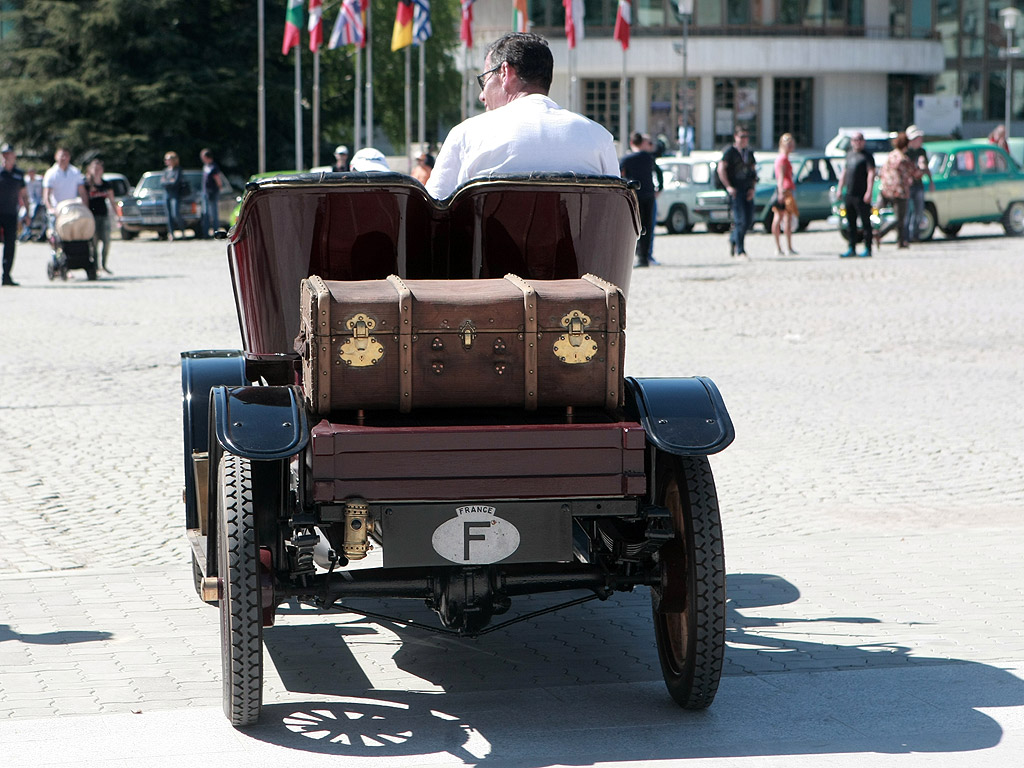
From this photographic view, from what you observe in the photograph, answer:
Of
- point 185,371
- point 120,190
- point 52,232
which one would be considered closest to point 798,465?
point 185,371

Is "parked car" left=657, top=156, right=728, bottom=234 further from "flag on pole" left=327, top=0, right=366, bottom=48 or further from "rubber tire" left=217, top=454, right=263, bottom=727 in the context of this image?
"rubber tire" left=217, top=454, right=263, bottom=727

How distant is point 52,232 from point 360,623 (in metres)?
18.1

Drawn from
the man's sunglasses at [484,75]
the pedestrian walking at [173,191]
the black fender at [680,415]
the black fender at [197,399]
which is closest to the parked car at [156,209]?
the pedestrian walking at [173,191]

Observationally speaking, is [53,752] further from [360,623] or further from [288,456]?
[360,623]

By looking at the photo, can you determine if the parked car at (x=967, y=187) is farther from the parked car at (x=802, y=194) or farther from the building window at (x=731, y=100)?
the building window at (x=731, y=100)

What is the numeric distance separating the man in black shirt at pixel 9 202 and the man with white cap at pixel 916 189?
1461cm

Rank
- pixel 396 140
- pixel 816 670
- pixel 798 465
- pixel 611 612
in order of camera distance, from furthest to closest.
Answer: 1. pixel 396 140
2. pixel 798 465
3. pixel 611 612
4. pixel 816 670

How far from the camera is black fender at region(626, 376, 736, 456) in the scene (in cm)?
443

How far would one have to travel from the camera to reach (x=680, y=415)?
455cm

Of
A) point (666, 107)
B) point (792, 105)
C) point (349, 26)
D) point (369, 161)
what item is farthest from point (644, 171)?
point (792, 105)

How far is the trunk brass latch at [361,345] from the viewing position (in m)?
4.33

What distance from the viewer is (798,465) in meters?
8.84

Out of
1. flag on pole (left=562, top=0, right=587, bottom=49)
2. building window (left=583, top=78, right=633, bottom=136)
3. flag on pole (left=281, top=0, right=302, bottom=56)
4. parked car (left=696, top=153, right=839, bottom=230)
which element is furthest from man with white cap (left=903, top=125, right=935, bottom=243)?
building window (left=583, top=78, right=633, bottom=136)

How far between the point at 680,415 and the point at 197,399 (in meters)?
1.91
